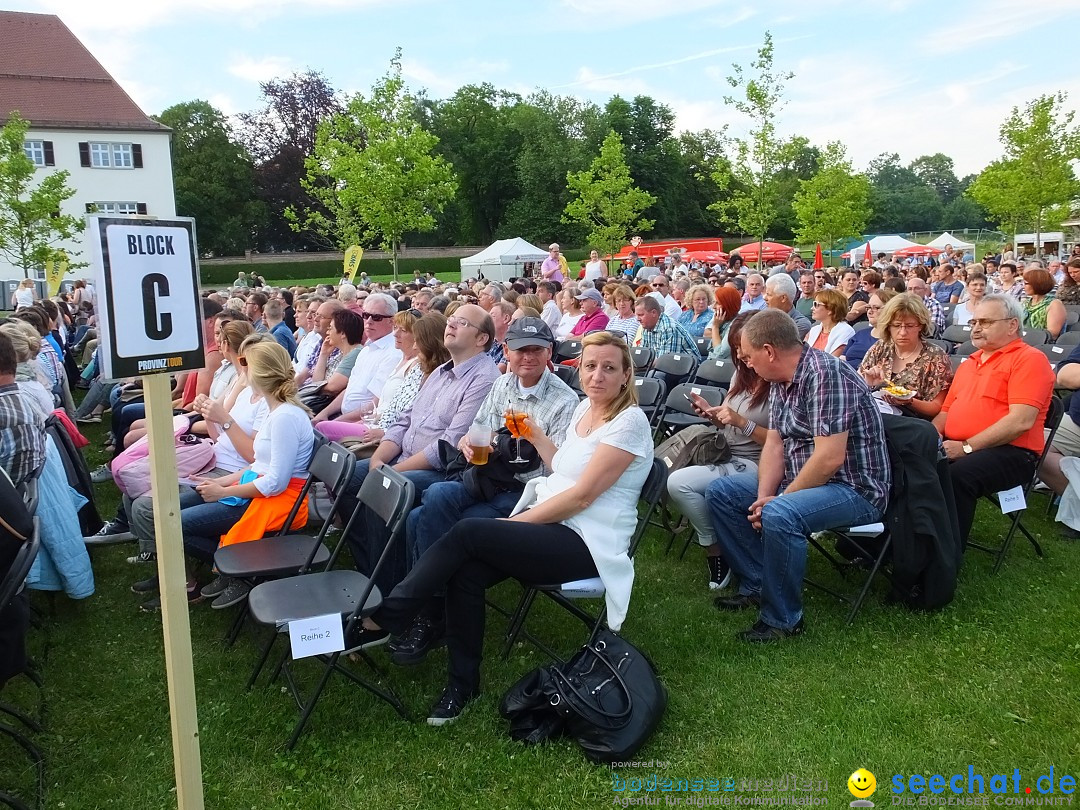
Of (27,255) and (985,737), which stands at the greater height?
(27,255)

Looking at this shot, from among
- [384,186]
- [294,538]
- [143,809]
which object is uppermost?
[384,186]

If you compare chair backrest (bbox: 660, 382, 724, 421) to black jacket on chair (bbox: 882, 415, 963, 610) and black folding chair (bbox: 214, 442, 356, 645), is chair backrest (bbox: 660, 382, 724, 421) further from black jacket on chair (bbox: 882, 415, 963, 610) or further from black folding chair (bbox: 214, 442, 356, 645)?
black folding chair (bbox: 214, 442, 356, 645)

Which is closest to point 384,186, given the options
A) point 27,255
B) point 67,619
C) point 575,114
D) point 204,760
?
point 27,255

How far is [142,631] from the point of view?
165 inches

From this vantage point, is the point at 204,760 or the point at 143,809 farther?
the point at 204,760

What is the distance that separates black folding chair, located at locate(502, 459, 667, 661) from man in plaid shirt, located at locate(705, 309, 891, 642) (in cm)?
61

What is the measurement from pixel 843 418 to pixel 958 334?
5.71 meters

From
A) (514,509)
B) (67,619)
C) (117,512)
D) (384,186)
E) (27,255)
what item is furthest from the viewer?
(27,255)

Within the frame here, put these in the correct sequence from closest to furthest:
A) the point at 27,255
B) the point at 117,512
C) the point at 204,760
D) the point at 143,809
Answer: the point at 143,809 → the point at 204,760 → the point at 117,512 → the point at 27,255

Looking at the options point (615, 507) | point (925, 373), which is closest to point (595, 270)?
point (925, 373)

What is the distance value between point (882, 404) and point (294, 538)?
3407 millimetres

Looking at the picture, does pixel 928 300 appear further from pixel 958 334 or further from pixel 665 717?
pixel 665 717

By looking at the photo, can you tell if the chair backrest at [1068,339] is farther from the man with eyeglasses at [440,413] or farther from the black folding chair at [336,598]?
the black folding chair at [336,598]

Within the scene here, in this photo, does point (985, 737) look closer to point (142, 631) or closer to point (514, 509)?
point (514, 509)
